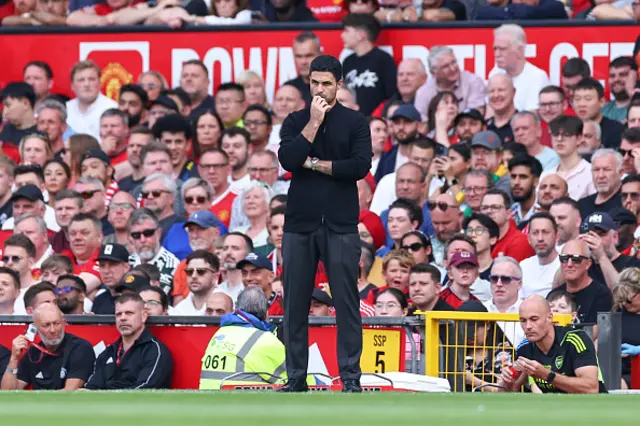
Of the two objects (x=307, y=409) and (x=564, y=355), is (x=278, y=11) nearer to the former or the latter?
(x=564, y=355)

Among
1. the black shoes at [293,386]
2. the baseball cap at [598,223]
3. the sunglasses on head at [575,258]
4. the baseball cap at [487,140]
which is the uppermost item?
the baseball cap at [487,140]

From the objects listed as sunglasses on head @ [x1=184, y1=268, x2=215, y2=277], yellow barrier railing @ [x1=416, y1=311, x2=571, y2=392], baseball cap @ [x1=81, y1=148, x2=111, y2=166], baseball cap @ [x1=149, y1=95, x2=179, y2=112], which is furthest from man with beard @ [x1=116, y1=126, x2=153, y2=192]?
yellow barrier railing @ [x1=416, y1=311, x2=571, y2=392]

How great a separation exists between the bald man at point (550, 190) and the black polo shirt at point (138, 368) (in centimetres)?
421

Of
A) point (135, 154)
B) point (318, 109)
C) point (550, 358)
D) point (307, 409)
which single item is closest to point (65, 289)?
point (135, 154)

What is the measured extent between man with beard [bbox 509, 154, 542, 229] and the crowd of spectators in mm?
3093

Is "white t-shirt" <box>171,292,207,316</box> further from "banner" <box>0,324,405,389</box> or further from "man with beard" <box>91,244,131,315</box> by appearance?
"banner" <box>0,324,405,389</box>

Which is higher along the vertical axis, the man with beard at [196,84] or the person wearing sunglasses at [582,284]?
the man with beard at [196,84]

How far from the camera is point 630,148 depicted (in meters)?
15.5

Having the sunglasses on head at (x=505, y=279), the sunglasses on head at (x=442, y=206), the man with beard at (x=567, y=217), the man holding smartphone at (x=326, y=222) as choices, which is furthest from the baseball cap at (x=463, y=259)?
the man holding smartphone at (x=326, y=222)

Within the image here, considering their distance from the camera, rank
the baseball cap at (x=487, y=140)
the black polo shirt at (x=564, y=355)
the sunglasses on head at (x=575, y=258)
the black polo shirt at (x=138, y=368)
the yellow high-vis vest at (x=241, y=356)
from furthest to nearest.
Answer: the baseball cap at (x=487, y=140)
the sunglasses on head at (x=575, y=258)
the black polo shirt at (x=138, y=368)
the yellow high-vis vest at (x=241, y=356)
the black polo shirt at (x=564, y=355)

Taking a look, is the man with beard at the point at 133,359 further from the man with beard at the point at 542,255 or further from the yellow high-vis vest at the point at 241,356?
the man with beard at the point at 542,255

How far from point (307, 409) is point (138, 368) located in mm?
5591

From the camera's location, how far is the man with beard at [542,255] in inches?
567

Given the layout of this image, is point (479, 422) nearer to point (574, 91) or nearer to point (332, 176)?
point (332, 176)
